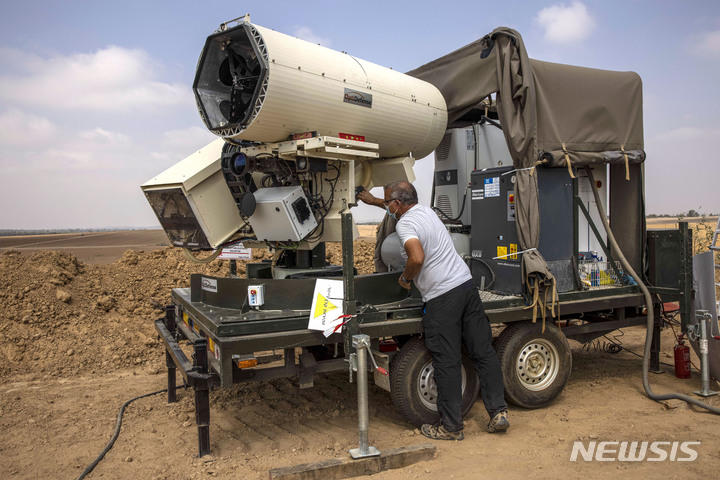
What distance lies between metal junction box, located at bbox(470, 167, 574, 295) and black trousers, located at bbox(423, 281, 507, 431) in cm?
85

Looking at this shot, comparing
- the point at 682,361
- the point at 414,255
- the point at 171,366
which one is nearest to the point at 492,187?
the point at 414,255

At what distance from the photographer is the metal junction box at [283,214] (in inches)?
198

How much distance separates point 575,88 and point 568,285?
203 centimetres

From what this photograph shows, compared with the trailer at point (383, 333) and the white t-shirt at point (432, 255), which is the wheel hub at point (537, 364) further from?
the white t-shirt at point (432, 255)

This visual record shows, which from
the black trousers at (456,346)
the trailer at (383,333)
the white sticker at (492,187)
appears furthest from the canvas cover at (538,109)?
the black trousers at (456,346)

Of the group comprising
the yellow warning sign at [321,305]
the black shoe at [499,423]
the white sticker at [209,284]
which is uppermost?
the white sticker at [209,284]

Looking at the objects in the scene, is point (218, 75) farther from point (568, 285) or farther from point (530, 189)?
point (568, 285)

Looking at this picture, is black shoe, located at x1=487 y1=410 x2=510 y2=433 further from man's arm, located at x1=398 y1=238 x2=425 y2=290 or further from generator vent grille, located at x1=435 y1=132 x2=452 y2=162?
generator vent grille, located at x1=435 y1=132 x2=452 y2=162

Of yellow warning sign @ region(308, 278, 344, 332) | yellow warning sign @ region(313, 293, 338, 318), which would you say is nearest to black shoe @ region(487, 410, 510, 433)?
yellow warning sign @ region(308, 278, 344, 332)

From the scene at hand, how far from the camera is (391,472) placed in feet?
13.4

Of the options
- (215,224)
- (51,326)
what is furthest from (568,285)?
(51,326)

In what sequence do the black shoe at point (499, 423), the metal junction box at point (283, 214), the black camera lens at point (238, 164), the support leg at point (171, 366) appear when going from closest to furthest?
the black shoe at point (499, 423) → the metal junction box at point (283, 214) → the black camera lens at point (238, 164) → the support leg at point (171, 366)

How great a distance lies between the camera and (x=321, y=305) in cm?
429

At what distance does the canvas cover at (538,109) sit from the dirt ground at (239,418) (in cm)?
127
